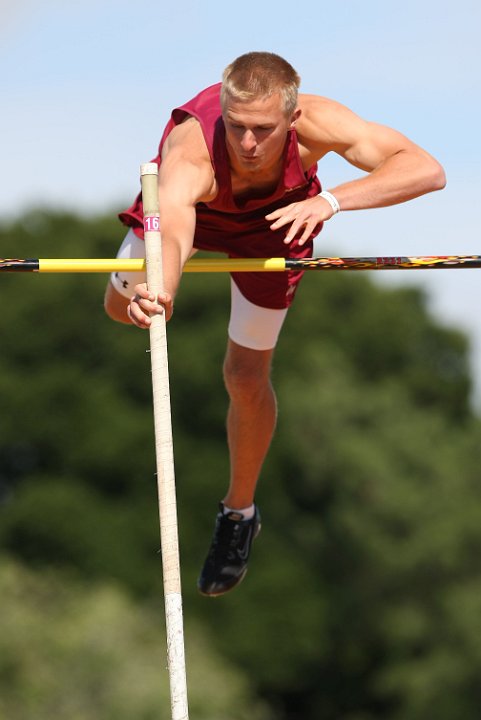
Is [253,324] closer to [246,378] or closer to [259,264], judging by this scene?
[246,378]

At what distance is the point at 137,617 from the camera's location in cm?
2555

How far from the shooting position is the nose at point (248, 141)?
652 cm

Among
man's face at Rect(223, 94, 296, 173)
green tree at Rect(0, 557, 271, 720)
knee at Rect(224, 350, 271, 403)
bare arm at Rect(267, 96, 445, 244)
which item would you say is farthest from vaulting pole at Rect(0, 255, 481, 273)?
green tree at Rect(0, 557, 271, 720)

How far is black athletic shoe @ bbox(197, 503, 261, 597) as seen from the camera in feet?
26.3

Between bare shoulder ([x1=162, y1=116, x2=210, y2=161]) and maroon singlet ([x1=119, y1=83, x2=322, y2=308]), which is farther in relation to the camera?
maroon singlet ([x1=119, y1=83, x2=322, y2=308])

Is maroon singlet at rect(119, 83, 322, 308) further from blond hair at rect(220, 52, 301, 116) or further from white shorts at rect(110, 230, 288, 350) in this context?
blond hair at rect(220, 52, 301, 116)

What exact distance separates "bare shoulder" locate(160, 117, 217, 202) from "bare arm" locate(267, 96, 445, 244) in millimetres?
345

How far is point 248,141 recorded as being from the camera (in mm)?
6535

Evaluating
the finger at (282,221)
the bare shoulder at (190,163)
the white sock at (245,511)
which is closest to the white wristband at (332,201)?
the finger at (282,221)

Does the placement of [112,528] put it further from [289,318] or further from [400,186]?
[400,186]

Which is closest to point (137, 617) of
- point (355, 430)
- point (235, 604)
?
point (235, 604)

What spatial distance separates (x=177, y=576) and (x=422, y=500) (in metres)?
26.2

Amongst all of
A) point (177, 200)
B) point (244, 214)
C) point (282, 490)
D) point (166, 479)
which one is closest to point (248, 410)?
point (244, 214)

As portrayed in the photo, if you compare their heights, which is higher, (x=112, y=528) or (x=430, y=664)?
(x=112, y=528)
